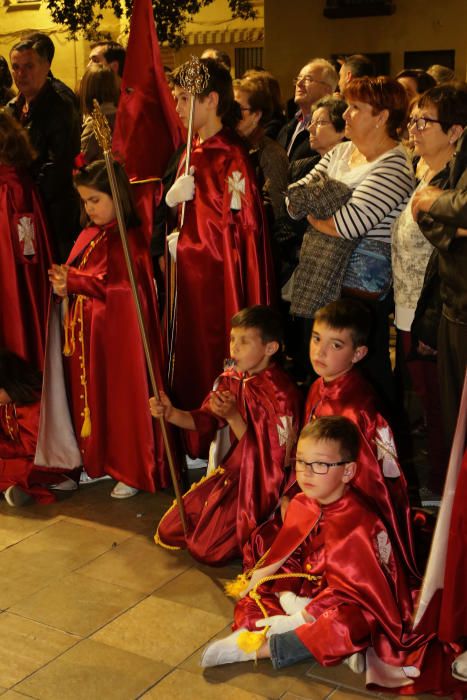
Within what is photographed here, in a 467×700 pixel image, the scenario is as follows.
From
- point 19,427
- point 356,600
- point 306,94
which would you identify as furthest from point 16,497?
point 306,94

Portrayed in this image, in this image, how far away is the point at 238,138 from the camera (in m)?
4.63

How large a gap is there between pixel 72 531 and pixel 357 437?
4.66 ft

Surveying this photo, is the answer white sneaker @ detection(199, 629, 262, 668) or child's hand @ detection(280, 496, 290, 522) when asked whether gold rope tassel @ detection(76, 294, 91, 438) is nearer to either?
child's hand @ detection(280, 496, 290, 522)

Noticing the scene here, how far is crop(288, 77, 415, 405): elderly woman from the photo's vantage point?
4.22 metres

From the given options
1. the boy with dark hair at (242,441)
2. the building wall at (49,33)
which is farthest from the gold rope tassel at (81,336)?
the building wall at (49,33)

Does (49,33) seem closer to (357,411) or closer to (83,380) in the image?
(83,380)

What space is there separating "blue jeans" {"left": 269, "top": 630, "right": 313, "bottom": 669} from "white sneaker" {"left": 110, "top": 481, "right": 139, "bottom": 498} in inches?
60.8

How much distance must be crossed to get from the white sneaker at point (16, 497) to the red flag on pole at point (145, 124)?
1.33 meters

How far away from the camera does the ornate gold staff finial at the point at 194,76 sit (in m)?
4.44

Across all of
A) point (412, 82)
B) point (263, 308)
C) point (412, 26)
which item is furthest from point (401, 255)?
point (412, 26)

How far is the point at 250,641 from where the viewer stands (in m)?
3.17

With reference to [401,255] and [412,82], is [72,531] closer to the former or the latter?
[401,255]

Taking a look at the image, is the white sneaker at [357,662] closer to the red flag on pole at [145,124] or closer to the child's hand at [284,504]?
the child's hand at [284,504]

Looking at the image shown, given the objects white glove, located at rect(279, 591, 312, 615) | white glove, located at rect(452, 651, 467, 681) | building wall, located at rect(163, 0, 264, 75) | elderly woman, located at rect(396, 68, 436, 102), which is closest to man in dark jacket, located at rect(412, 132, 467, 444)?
white glove, located at rect(279, 591, 312, 615)
